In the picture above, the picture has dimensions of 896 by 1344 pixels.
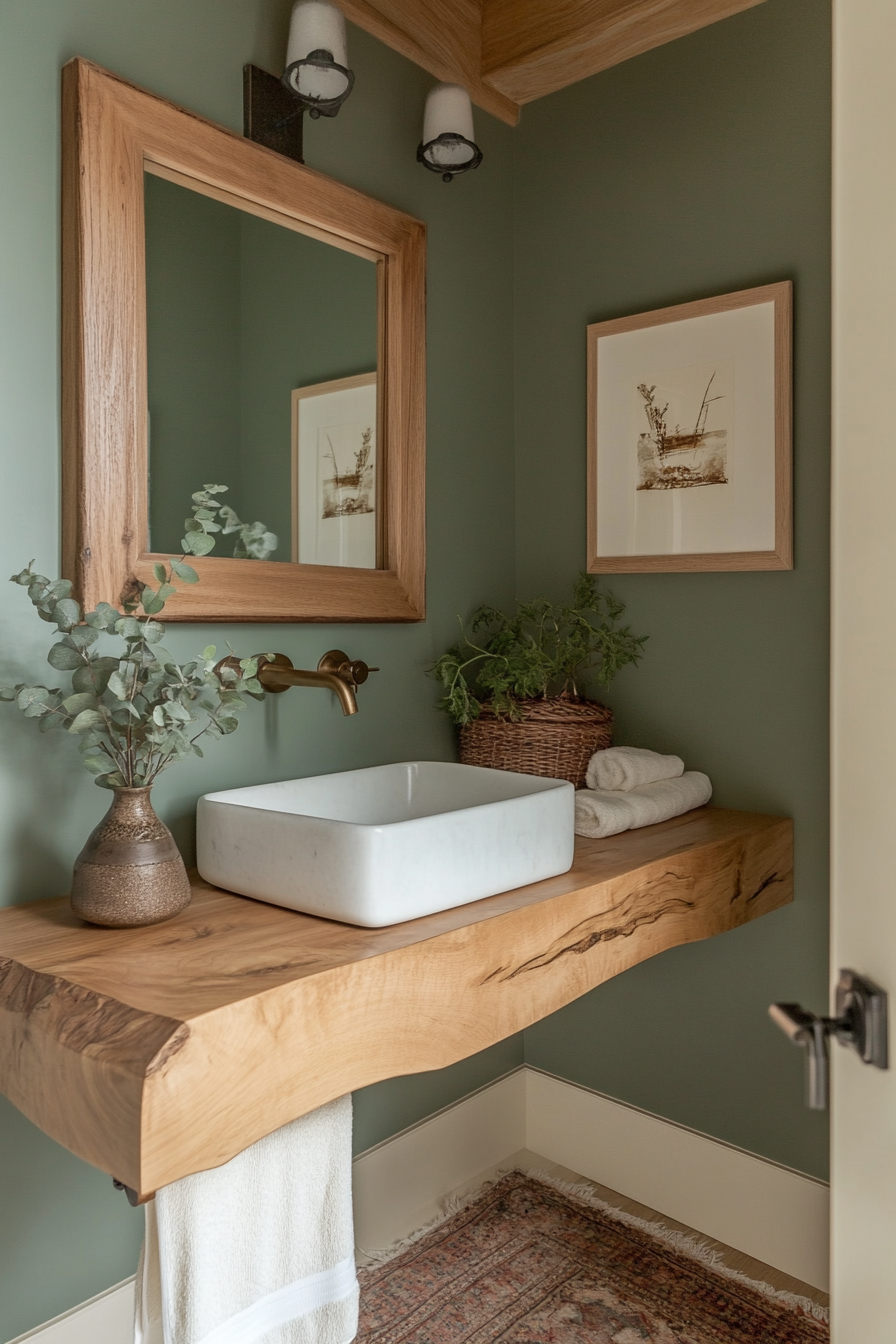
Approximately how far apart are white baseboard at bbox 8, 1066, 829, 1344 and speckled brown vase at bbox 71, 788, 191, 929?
3.01ft

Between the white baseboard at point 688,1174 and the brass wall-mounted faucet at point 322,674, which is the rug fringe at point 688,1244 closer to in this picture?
the white baseboard at point 688,1174

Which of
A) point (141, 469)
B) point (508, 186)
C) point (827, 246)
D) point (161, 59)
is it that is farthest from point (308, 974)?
point (508, 186)

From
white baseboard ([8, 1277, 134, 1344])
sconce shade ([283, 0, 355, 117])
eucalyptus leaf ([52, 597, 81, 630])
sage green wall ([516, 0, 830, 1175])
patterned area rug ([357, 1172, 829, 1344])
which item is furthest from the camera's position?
sage green wall ([516, 0, 830, 1175])

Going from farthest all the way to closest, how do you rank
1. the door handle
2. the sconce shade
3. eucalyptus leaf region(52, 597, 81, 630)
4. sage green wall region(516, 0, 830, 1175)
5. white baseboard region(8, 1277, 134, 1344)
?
1. sage green wall region(516, 0, 830, 1175)
2. the sconce shade
3. white baseboard region(8, 1277, 134, 1344)
4. eucalyptus leaf region(52, 597, 81, 630)
5. the door handle

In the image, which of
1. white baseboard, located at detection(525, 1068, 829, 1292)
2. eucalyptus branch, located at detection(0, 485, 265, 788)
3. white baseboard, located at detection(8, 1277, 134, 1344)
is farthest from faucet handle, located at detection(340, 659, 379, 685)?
white baseboard, located at detection(525, 1068, 829, 1292)

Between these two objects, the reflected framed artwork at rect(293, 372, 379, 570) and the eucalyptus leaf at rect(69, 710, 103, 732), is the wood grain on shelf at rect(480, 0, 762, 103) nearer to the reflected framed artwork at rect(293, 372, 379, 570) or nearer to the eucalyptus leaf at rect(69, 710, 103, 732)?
the reflected framed artwork at rect(293, 372, 379, 570)

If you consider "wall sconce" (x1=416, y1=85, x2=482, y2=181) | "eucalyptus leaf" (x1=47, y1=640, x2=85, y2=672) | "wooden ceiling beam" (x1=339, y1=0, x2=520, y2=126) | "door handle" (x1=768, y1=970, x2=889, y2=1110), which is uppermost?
"wooden ceiling beam" (x1=339, y1=0, x2=520, y2=126)

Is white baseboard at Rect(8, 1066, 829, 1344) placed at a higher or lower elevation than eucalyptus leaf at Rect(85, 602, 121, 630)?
lower

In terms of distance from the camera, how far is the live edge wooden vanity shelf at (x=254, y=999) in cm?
84

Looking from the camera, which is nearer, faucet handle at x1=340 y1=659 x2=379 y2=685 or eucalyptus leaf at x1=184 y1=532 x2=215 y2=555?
eucalyptus leaf at x1=184 y1=532 x2=215 y2=555

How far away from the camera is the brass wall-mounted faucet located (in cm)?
140

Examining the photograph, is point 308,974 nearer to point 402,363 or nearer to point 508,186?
point 402,363

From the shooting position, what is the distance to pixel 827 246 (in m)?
1.69

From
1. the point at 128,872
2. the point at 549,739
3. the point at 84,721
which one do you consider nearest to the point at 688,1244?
the point at 549,739
